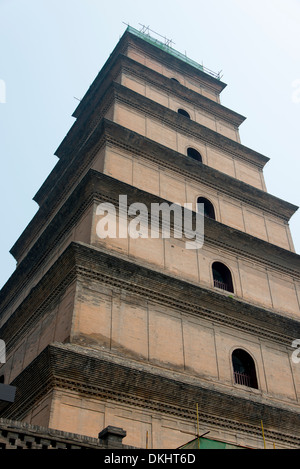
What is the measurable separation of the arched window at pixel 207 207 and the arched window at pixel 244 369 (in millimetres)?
4482

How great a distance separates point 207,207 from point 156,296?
183 inches

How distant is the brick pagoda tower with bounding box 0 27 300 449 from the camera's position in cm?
1105

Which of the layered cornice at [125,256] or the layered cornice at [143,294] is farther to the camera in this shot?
the layered cornice at [125,256]

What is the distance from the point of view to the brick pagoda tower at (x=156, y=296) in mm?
11047

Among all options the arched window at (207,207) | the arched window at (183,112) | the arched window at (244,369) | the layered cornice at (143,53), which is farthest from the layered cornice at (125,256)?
the layered cornice at (143,53)

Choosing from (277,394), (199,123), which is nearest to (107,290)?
(277,394)

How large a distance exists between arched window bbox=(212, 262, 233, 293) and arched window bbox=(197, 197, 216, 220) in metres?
1.91

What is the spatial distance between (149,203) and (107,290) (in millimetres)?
3240

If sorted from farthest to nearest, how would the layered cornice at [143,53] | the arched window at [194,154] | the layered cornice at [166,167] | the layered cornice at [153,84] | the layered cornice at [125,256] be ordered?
the layered cornice at [143,53] < the layered cornice at [153,84] < the arched window at [194,154] < the layered cornice at [166,167] < the layered cornice at [125,256]

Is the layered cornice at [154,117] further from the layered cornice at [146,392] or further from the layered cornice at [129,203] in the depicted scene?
the layered cornice at [146,392]

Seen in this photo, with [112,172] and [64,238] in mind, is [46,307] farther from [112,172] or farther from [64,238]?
[112,172]

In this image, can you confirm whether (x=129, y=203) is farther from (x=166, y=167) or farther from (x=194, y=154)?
(x=194, y=154)

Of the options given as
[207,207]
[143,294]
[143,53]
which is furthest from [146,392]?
[143,53]
